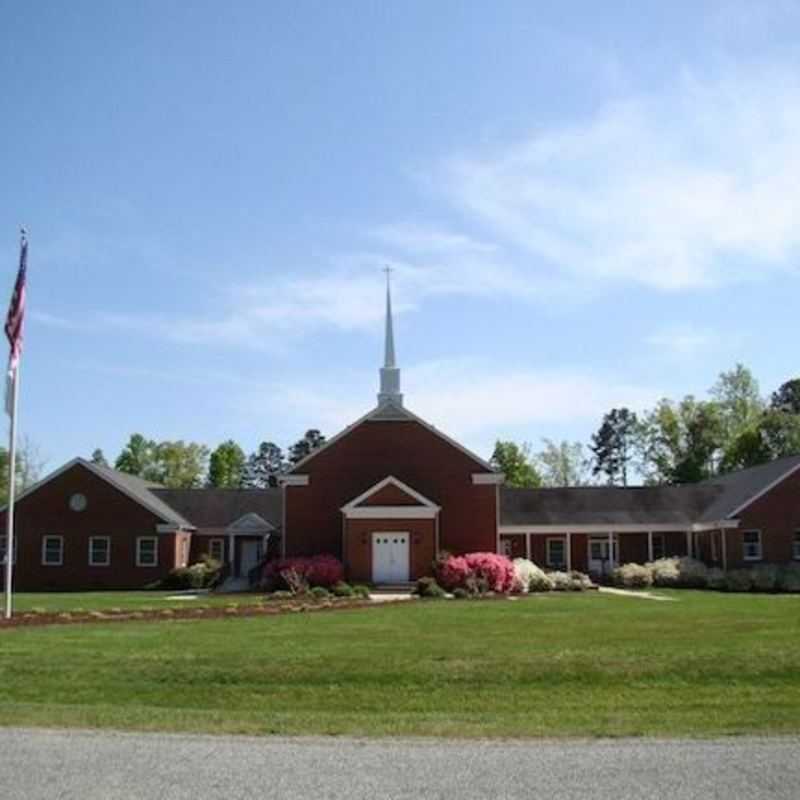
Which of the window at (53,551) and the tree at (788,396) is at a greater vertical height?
the tree at (788,396)

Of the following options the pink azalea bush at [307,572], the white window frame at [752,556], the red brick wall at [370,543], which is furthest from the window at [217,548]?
the white window frame at [752,556]

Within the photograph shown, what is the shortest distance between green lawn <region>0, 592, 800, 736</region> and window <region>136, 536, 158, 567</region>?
27814mm

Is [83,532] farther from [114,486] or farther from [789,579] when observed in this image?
[789,579]

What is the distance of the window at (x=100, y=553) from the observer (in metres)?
49.6

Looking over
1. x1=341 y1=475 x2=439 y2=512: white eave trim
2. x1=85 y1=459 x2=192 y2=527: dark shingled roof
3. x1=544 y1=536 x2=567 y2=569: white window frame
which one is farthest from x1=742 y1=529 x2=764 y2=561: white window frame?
x1=85 y1=459 x2=192 y2=527: dark shingled roof

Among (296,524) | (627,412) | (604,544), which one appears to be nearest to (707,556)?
(604,544)

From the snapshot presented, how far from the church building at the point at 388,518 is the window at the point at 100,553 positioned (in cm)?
7

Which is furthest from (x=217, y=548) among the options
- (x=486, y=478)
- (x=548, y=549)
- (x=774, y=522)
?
(x=774, y=522)

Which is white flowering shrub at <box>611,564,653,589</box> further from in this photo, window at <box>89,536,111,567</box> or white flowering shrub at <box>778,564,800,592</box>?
window at <box>89,536,111,567</box>

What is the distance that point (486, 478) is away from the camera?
46594mm

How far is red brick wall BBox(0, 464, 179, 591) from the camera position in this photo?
49.4 metres

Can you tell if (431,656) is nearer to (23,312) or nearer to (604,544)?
(23,312)

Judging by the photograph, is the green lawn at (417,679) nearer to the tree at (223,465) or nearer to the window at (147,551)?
the window at (147,551)

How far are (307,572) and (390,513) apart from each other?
4619 millimetres
